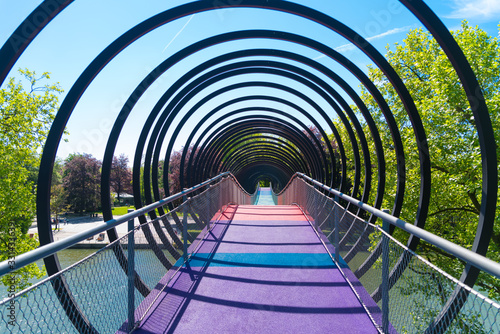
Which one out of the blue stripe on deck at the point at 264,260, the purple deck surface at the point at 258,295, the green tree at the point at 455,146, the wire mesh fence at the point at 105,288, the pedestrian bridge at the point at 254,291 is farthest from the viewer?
the green tree at the point at 455,146

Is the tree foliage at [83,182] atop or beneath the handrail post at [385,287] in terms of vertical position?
atop

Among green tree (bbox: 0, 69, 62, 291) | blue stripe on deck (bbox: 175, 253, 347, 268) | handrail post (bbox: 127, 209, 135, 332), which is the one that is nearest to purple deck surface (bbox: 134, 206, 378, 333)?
blue stripe on deck (bbox: 175, 253, 347, 268)

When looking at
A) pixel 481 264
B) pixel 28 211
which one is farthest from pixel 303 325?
pixel 28 211

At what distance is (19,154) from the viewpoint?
13609 millimetres

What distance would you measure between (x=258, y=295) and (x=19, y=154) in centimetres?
1420

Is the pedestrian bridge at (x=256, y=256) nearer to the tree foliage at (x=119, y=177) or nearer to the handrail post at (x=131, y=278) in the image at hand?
the handrail post at (x=131, y=278)

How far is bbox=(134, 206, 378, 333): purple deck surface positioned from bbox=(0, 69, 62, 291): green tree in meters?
10.6

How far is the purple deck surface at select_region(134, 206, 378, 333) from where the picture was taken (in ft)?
9.57

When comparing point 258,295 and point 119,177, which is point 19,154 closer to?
point 258,295

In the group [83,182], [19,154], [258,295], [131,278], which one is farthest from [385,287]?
[83,182]

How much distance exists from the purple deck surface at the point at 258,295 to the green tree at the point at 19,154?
34.7 ft

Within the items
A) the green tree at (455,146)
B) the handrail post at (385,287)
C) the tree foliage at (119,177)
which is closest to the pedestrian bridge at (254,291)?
the handrail post at (385,287)

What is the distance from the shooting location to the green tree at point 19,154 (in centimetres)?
1287

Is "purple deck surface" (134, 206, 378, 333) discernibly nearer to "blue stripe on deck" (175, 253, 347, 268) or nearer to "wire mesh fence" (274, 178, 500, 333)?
"blue stripe on deck" (175, 253, 347, 268)
